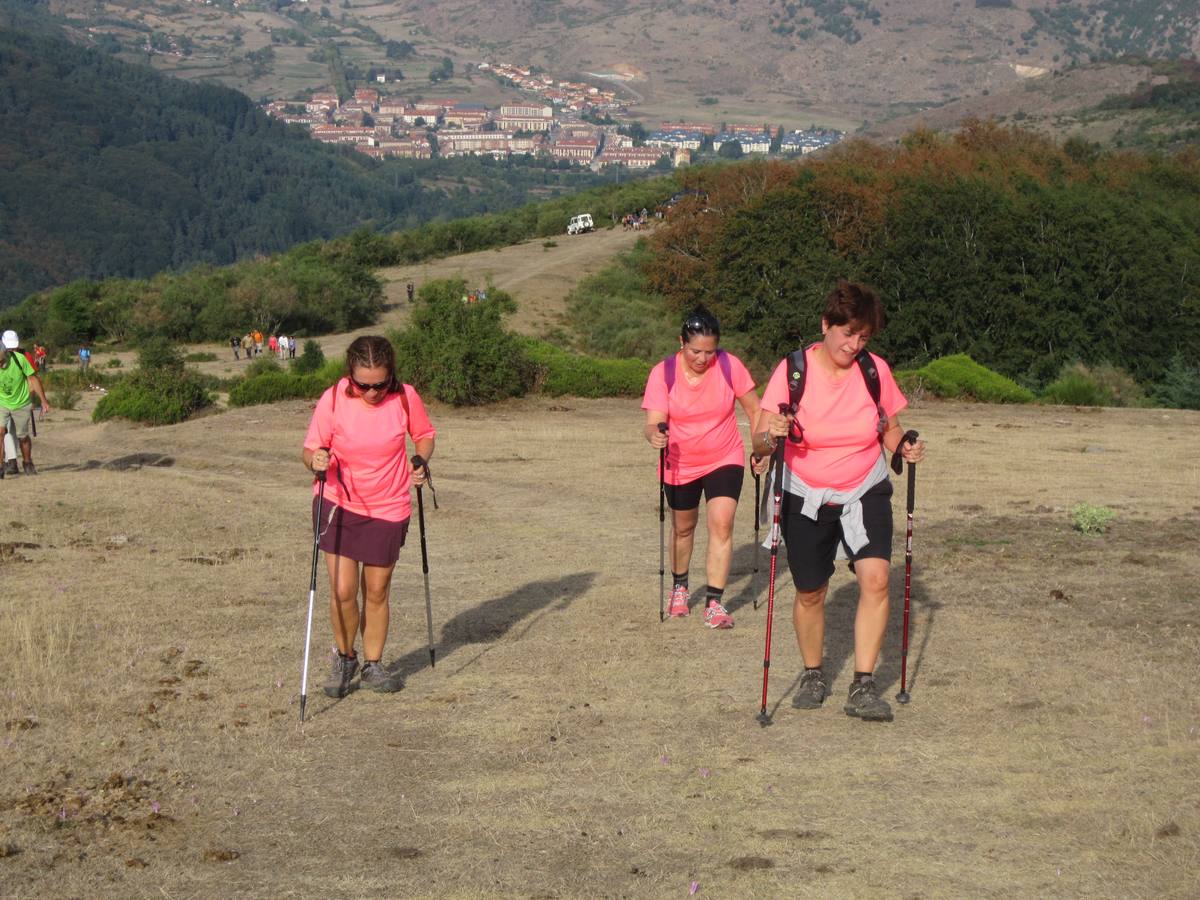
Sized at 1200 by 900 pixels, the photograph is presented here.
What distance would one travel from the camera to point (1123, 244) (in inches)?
1590

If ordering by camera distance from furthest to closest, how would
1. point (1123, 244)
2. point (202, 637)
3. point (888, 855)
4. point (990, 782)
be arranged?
point (1123, 244)
point (202, 637)
point (990, 782)
point (888, 855)

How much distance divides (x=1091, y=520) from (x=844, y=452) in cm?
628

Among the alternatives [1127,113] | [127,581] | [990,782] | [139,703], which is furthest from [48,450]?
[1127,113]

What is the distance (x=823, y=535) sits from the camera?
711 cm

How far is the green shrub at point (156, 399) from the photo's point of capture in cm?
2780

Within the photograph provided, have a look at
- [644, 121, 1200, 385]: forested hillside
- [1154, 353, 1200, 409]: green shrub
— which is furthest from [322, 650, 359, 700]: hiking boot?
[644, 121, 1200, 385]: forested hillside

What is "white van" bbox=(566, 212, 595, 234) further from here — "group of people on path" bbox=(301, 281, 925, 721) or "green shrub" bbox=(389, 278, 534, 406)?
"group of people on path" bbox=(301, 281, 925, 721)

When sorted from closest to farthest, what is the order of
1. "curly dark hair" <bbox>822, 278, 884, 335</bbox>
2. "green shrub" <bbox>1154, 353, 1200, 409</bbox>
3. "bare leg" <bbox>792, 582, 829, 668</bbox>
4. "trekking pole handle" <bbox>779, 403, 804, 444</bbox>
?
"curly dark hair" <bbox>822, 278, 884, 335</bbox>, "trekking pole handle" <bbox>779, 403, 804, 444</bbox>, "bare leg" <bbox>792, 582, 829, 668</bbox>, "green shrub" <bbox>1154, 353, 1200, 409</bbox>

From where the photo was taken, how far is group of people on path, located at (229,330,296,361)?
170ft

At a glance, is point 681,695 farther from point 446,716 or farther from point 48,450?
point 48,450

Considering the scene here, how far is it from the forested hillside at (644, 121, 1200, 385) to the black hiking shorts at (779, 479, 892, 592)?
1214 inches

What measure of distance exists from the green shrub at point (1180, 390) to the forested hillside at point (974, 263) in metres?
3.21

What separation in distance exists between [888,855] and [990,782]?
0.93 meters

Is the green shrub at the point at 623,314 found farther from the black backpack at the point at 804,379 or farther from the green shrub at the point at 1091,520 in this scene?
the black backpack at the point at 804,379
